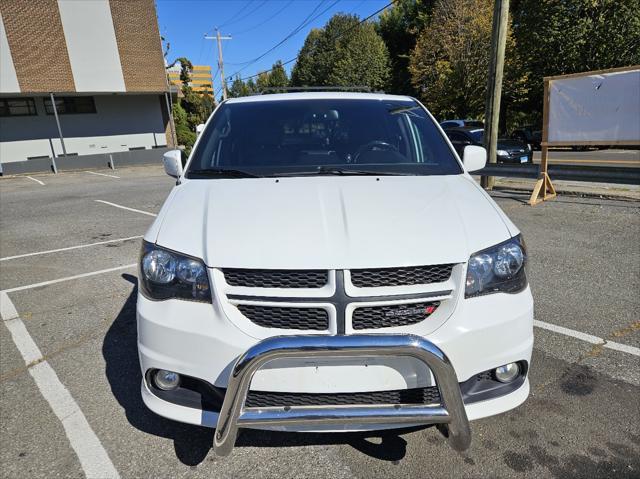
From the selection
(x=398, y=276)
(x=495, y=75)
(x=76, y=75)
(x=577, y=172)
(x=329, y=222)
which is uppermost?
(x=76, y=75)

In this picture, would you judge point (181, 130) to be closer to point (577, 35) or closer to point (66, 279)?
point (577, 35)

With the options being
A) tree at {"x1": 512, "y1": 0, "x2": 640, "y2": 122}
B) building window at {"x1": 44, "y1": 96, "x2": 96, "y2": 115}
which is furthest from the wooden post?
building window at {"x1": 44, "y1": 96, "x2": 96, "y2": 115}

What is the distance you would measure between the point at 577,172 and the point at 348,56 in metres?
33.6

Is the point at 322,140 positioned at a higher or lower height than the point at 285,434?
higher

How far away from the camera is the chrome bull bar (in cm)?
163

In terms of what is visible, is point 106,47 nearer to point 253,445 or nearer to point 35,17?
point 35,17

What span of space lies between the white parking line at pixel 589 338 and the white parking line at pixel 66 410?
3.14 m

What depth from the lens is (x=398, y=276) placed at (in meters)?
1.80

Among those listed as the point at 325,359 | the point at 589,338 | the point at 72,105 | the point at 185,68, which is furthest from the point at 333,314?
the point at 185,68

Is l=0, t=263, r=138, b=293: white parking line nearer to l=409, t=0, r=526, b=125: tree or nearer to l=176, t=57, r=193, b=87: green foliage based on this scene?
l=409, t=0, r=526, b=125: tree

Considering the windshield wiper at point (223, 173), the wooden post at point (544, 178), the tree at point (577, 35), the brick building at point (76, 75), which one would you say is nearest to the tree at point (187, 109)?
the brick building at point (76, 75)

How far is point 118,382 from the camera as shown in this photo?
275cm

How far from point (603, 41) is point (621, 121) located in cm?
1764

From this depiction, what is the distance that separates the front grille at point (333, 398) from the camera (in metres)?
1.81
